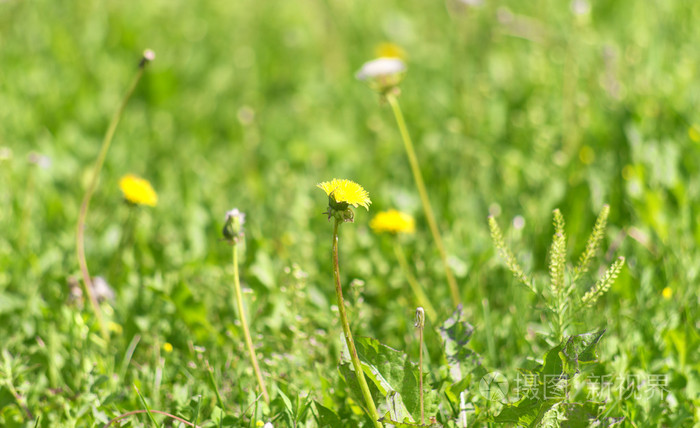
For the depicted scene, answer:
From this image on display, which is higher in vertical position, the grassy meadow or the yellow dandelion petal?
the yellow dandelion petal

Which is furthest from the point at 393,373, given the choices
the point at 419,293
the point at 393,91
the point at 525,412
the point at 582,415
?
the point at 393,91

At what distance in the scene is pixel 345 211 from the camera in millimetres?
1364

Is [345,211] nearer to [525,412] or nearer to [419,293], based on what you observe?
[525,412]

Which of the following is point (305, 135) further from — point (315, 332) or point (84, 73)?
point (315, 332)

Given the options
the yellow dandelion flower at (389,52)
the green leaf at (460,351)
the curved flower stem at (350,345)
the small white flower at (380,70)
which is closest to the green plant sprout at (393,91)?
the small white flower at (380,70)

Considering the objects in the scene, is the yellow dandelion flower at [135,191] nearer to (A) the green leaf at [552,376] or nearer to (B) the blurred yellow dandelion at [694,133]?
(A) the green leaf at [552,376]

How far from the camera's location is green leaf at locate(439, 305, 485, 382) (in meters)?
1.62

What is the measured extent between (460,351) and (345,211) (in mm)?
482

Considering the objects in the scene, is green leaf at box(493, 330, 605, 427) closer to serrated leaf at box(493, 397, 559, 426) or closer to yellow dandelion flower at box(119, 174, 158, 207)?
serrated leaf at box(493, 397, 559, 426)

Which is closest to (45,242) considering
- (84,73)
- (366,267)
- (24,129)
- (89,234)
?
(89,234)

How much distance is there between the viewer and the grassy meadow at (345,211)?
5.36 feet

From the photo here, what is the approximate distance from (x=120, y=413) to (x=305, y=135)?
6.22 feet

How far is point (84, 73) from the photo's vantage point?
11.9 feet

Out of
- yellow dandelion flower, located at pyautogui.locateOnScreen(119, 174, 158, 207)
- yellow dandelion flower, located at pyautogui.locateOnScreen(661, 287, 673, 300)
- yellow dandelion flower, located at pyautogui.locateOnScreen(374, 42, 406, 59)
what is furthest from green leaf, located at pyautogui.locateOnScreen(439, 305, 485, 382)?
yellow dandelion flower, located at pyautogui.locateOnScreen(374, 42, 406, 59)
